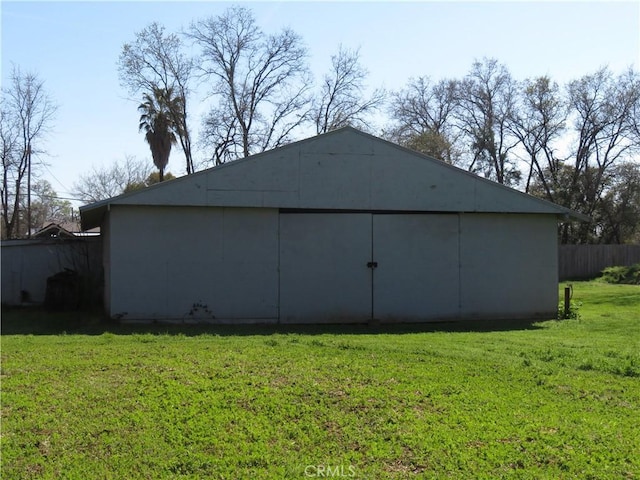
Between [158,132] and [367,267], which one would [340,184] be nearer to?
[367,267]

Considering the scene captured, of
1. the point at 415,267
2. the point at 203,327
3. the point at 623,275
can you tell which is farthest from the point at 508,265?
the point at 623,275

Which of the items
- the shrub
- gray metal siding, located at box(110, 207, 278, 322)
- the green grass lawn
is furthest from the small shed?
the shrub

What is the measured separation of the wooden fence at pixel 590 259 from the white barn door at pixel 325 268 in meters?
22.8

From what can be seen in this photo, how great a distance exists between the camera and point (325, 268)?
1331cm

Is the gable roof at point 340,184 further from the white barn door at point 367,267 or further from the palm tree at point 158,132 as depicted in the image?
the palm tree at point 158,132

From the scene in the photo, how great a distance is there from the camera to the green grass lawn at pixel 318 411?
14.1 ft

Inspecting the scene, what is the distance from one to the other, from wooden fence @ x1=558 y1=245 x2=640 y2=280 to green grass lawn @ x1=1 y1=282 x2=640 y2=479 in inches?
1002

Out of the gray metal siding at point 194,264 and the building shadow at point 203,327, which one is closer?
the building shadow at point 203,327

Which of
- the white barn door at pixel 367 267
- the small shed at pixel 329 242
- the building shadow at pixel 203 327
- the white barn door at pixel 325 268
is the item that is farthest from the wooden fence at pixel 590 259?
the white barn door at pixel 325 268

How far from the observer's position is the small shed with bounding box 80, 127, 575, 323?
501 inches

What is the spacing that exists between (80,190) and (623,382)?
1878 inches

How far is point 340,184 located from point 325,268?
1.97 meters

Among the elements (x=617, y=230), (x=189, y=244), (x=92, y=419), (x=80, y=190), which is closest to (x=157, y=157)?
(x=80, y=190)

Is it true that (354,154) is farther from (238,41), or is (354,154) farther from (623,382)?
(238,41)
